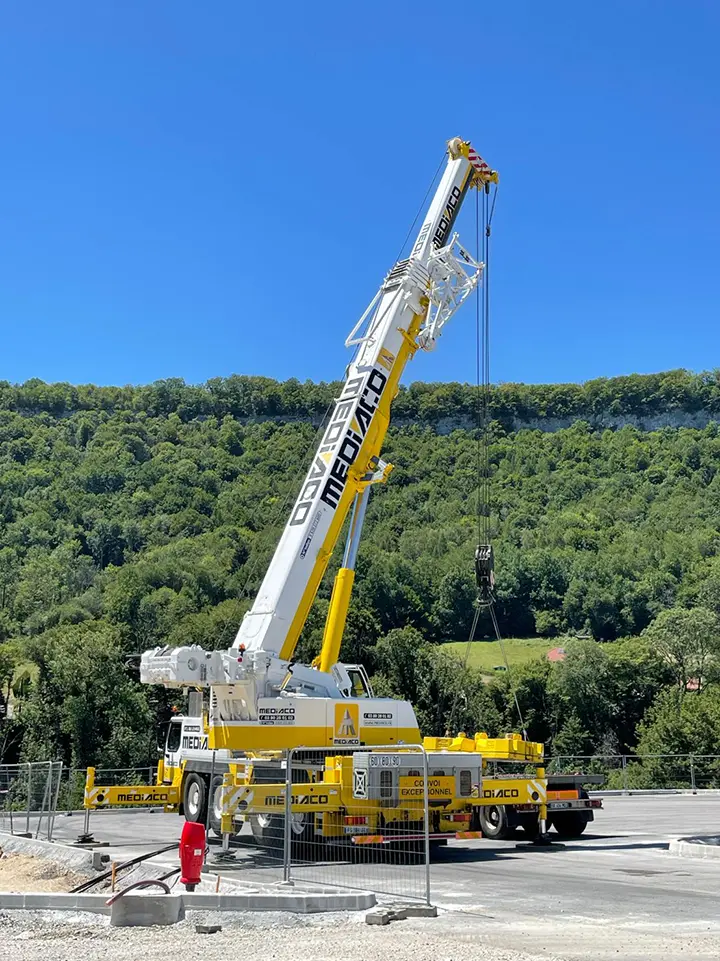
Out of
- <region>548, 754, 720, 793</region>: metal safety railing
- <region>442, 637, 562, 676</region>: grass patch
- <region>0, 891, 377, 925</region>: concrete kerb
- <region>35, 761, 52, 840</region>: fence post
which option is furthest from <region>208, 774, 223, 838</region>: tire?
<region>442, 637, 562, 676</region>: grass patch

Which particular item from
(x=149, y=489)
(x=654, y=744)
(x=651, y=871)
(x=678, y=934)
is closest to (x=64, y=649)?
(x=654, y=744)

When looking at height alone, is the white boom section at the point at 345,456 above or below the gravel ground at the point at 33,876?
above

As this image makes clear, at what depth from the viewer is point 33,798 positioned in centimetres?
2134

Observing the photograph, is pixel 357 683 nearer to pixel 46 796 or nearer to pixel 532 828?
pixel 532 828

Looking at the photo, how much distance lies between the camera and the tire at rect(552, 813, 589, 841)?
19.2m

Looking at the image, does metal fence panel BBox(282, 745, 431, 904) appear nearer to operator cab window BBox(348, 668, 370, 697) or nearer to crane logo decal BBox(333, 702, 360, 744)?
crane logo decal BBox(333, 702, 360, 744)

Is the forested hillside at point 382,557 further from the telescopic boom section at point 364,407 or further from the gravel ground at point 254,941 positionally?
the gravel ground at point 254,941

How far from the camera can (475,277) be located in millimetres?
21547

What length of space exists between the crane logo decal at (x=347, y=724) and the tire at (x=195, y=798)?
93.3 inches

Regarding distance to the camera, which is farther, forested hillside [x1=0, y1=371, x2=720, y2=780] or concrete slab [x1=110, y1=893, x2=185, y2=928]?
forested hillside [x1=0, y1=371, x2=720, y2=780]

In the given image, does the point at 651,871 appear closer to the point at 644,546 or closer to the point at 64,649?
the point at 64,649

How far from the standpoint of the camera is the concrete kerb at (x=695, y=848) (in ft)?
51.5

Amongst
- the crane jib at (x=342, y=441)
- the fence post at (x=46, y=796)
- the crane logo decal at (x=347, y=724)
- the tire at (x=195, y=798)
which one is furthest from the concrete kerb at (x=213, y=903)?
the crane jib at (x=342, y=441)

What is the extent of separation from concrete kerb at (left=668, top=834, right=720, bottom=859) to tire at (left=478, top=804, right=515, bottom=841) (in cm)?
285
